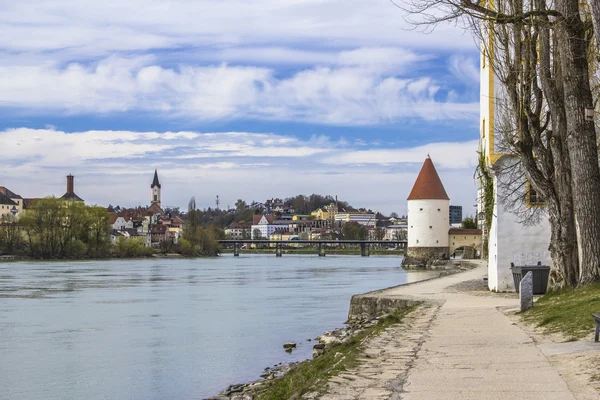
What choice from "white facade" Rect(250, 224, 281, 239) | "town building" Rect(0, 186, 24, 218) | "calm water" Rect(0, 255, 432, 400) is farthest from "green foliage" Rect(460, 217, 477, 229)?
"white facade" Rect(250, 224, 281, 239)

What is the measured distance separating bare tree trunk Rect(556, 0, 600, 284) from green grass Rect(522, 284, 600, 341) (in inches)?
23.6

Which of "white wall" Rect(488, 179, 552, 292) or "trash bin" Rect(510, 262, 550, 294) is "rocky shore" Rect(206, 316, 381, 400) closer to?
"trash bin" Rect(510, 262, 550, 294)

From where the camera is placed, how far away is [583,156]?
1237 cm

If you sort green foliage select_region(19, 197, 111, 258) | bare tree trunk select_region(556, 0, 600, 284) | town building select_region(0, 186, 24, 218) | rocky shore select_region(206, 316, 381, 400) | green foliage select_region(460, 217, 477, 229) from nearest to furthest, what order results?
1. rocky shore select_region(206, 316, 381, 400)
2. bare tree trunk select_region(556, 0, 600, 284)
3. green foliage select_region(460, 217, 477, 229)
4. green foliage select_region(19, 197, 111, 258)
5. town building select_region(0, 186, 24, 218)

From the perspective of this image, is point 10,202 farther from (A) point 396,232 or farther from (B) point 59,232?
(A) point 396,232

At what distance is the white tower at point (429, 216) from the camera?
2318 inches

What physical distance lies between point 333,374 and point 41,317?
1485 cm

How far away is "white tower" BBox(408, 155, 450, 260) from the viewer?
193 ft

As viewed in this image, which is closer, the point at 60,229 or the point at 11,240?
the point at 60,229

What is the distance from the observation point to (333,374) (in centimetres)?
660

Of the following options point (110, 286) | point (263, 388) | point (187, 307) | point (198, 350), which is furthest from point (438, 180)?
point (263, 388)

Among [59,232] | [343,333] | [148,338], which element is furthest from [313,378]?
[59,232]

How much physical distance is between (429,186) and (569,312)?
49659 millimetres

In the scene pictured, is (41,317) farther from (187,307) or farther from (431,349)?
(431,349)
